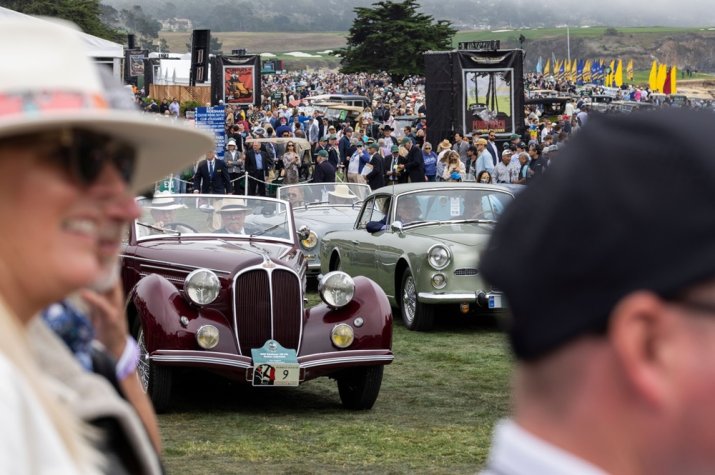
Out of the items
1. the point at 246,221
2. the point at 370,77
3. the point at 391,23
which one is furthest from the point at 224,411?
the point at 370,77

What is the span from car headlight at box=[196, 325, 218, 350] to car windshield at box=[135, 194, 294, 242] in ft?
6.35

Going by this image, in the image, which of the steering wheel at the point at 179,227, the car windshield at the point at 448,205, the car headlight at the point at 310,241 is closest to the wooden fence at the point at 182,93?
the car headlight at the point at 310,241

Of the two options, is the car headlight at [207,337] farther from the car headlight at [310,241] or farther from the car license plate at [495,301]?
the car headlight at [310,241]

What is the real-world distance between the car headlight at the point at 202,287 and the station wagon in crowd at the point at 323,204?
28.5 feet

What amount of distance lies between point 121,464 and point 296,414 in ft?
27.4

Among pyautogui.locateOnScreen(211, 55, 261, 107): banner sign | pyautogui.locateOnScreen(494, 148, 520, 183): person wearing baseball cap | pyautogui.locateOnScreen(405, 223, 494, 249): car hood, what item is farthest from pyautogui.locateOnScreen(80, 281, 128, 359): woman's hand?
pyautogui.locateOnScreen(211, 55, 261, 107): banner sign

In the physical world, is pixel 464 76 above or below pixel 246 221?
above

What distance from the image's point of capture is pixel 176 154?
2.11 m

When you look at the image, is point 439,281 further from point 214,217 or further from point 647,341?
point 647,341

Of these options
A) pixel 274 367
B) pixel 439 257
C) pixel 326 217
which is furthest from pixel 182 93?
pixel 274 367

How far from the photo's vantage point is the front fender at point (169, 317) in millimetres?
9797

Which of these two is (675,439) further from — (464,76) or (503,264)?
(464,76)

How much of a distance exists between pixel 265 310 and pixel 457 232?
5.27 meters

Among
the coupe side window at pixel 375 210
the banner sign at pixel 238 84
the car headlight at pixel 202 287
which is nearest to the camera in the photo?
the car headlight at pixel 202 287
